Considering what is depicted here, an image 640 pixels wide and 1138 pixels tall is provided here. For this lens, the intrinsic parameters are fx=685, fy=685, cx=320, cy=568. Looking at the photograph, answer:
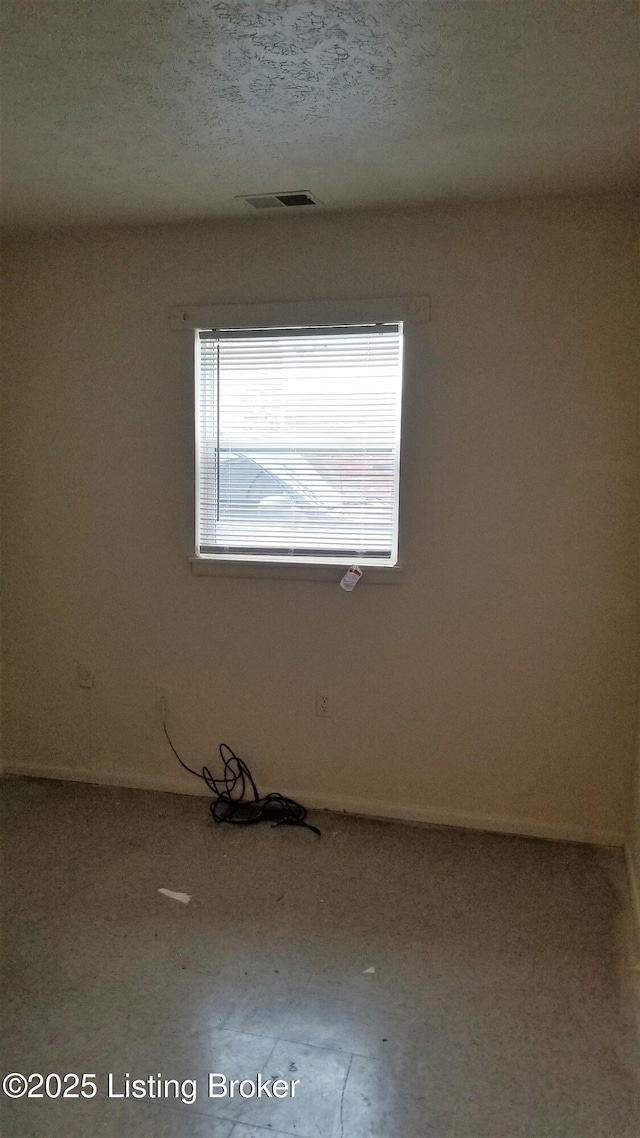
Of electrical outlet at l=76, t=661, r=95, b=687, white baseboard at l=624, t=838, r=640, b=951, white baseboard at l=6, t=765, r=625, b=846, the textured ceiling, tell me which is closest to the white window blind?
the textured ceiling

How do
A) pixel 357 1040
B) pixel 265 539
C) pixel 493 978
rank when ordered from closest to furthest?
pixel 357 1040 < pixel 493 978 < pixel 265 539

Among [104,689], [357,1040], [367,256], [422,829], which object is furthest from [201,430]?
[357,1040]

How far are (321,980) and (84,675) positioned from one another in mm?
1976

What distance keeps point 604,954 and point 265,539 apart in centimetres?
209

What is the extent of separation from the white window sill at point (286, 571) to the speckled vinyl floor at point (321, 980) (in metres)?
1.12

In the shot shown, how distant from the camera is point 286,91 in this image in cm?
202

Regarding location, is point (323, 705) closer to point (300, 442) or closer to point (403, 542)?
point (403, 542)

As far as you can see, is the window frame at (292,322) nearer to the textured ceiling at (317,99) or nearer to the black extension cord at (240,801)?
the textured ceiling at (317,99)

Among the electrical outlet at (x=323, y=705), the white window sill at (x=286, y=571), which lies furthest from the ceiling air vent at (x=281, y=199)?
the electrical outlet at (x=323, y=705)

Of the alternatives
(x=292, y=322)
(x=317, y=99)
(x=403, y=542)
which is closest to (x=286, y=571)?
(x=403, y=542)

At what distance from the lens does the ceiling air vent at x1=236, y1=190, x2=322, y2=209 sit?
2.80m

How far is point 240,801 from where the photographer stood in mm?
3340

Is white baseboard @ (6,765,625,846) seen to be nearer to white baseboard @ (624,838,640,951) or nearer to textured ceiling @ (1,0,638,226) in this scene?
white baseboard @ (624,838,640,951)

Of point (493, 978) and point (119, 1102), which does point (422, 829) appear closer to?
point (493, 978)
